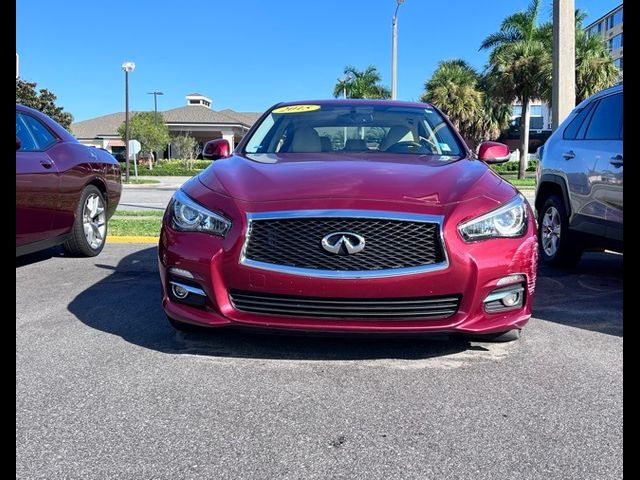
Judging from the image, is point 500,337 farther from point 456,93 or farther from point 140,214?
point 456,93

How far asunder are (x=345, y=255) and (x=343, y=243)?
2.3 inches

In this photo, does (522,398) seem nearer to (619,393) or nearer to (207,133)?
(619,393)

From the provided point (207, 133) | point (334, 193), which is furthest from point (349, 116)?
point (207, 133)

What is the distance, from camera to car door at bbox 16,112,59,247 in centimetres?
475

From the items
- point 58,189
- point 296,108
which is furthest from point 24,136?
point 296,108

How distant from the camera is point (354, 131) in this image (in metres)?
4.55

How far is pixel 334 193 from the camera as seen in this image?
3.05 m

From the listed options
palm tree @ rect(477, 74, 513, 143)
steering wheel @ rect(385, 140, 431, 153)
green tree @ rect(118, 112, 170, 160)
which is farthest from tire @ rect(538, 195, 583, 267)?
green tree @ rect(118, 112, 170, 160)

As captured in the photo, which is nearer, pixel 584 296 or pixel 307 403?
pixel 307 403

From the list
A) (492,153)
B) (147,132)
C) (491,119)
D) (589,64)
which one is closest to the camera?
(492,153)

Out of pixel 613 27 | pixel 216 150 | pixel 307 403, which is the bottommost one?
pixel 307 403

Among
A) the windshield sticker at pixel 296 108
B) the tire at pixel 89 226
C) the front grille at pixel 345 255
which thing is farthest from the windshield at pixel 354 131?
the tire at pixel 89 226
